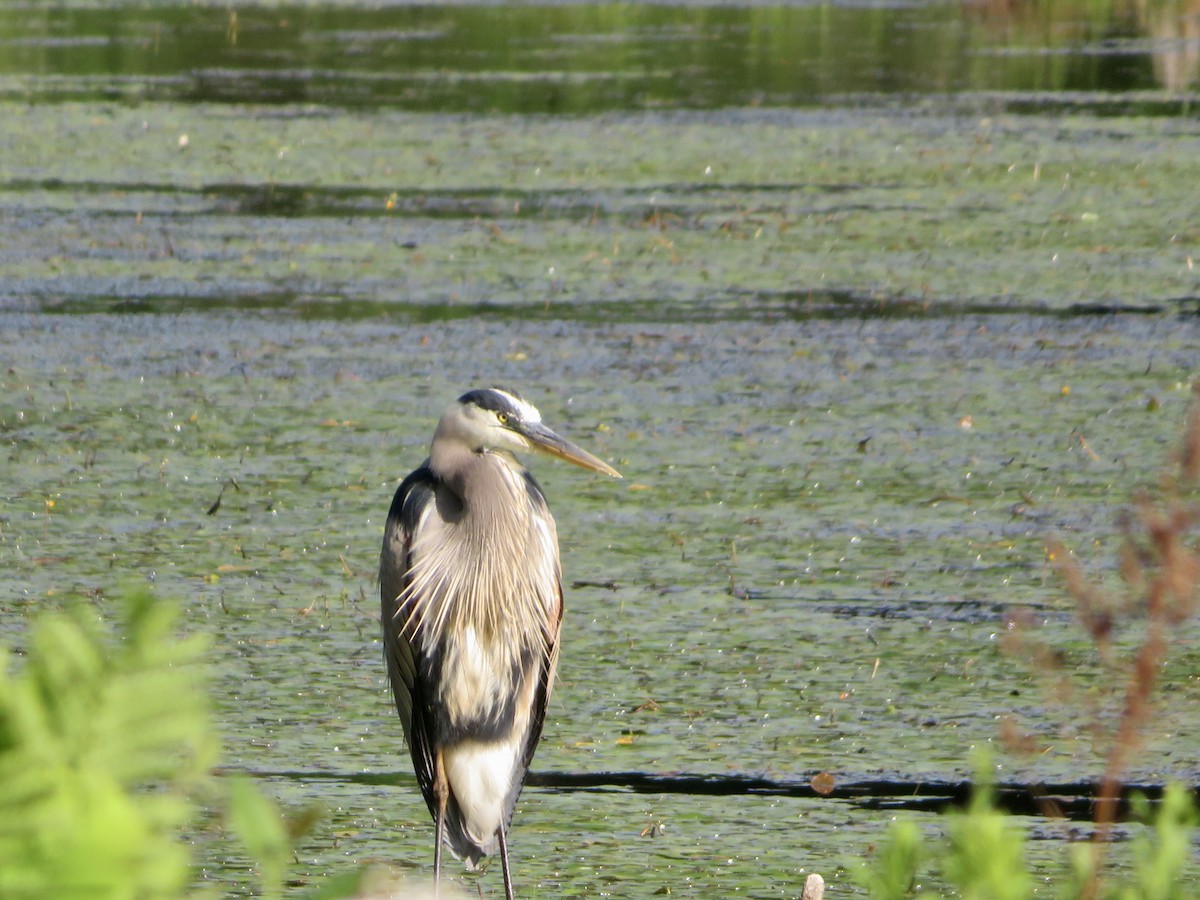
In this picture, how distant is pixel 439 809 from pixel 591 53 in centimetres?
1179

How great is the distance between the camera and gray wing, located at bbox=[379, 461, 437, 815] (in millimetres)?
3811

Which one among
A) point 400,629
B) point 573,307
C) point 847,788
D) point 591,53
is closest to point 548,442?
point 400,629

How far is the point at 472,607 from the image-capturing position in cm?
380

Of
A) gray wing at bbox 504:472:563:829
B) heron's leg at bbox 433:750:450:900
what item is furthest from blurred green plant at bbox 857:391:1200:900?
gray wing at bbox 504:472:563:829

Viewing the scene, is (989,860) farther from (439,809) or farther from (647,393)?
(647,393)

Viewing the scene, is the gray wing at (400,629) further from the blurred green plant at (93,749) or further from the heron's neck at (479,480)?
the blurred green plant at (93,749)

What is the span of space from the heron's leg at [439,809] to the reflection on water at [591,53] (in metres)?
9.00

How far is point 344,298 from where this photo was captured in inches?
322

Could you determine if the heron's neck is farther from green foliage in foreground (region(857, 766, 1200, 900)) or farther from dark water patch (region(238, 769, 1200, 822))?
green foliage in foreground (region(857, 766, 1200, 900))

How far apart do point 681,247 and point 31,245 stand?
2.73m

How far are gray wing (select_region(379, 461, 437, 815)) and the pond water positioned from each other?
21 cm

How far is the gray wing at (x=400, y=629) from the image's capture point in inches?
150

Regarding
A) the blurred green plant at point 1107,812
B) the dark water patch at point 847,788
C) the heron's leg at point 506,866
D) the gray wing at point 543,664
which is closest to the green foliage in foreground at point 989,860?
the blurred green plant at point 1107,812

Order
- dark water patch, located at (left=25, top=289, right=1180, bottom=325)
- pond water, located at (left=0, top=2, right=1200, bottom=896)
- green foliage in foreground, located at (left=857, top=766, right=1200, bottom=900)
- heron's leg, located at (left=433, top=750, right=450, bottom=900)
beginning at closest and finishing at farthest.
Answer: green foliage in foreground, located at (left=857, top=766, right=1200, bottom=900) < heron's leg, located at (left=433, top=750, right=450, bottom=900) < pond water, located at (left=0, top=2, right=1200, bottom=896) < dark water patch, located at (left=25, top=289, right=1180, bottom=325)
